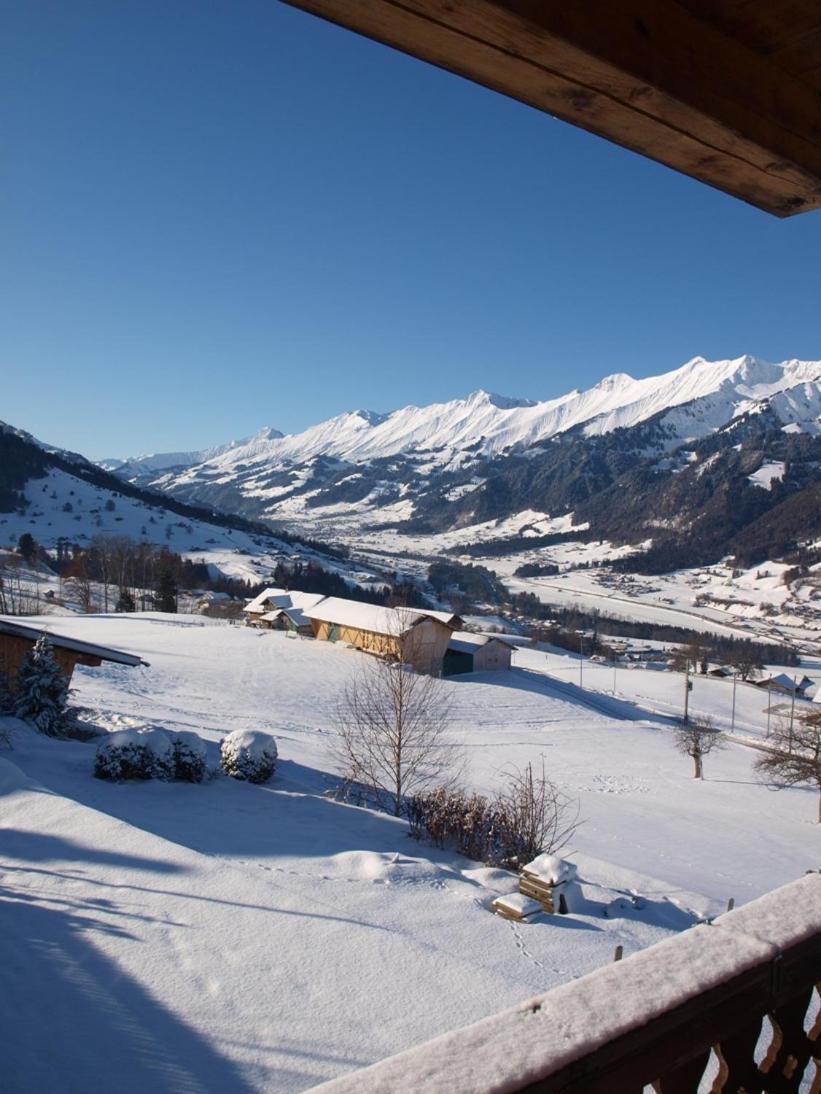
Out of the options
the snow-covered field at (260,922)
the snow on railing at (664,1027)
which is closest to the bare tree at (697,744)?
the snow-covered field at (260,922)

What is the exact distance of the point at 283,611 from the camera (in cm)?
→ 5497

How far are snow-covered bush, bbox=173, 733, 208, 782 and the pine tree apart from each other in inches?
165

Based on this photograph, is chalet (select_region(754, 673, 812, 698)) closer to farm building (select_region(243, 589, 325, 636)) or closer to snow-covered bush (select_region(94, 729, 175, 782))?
→ farm building (select_region(243, 589, 325, 636))

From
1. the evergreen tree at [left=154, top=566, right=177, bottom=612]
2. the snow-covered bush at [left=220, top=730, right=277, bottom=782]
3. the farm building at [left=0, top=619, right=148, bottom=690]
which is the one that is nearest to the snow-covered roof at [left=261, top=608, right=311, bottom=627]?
the evergreen tree at [left=154, top=566, right=177, bottom=612]

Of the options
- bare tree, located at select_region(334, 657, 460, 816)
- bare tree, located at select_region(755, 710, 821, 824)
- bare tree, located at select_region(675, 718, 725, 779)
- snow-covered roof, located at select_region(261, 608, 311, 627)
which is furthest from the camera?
snow-covered roof, located at select_region(261, 608, 311, 627)

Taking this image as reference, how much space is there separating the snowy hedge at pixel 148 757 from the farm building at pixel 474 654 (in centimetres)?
3380

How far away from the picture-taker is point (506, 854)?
12.1 metres

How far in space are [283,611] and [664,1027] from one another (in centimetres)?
5481

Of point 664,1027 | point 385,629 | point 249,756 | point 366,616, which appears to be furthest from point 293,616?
point 664,1027

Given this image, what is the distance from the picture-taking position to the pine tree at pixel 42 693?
52.5 ft

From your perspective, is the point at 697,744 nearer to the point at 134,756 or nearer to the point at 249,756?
the point at 249,756

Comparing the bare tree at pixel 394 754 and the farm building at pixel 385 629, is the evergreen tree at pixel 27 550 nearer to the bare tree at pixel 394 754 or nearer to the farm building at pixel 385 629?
the farm building at pixel 385 629

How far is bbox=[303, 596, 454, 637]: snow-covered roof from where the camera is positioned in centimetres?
4391

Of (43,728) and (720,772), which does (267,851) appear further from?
(720,772)
